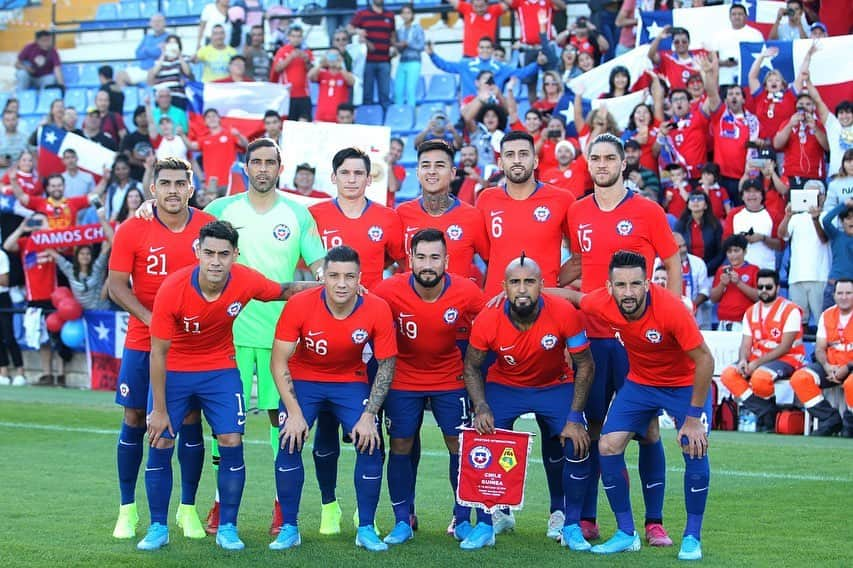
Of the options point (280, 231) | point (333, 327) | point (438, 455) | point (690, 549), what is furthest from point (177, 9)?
point (690, 549)

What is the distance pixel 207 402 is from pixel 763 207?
8.95 meters

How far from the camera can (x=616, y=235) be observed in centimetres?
802

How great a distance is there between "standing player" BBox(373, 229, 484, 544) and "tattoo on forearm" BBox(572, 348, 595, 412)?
2.28 feet

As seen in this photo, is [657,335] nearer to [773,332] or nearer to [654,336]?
[654,336]

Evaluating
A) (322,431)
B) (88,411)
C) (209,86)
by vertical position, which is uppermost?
(209,86)

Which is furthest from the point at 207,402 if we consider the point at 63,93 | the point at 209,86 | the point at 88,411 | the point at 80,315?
the point at 63,93

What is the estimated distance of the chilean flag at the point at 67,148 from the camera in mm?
19641

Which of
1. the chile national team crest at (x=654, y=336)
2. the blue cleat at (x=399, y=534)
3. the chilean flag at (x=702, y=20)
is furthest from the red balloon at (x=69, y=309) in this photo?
the chile national team crest at (x=654, y=336)

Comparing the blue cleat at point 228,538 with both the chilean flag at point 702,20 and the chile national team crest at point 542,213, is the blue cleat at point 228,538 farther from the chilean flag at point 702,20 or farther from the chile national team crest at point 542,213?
the chilean flag at point 702,20

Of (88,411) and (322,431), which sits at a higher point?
(322,431)

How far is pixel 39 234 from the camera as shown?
1770 cm

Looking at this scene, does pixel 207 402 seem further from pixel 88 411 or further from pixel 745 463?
pixel 88 411

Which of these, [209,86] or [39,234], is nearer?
[39,234]

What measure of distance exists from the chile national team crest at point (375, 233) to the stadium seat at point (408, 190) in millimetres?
10311
